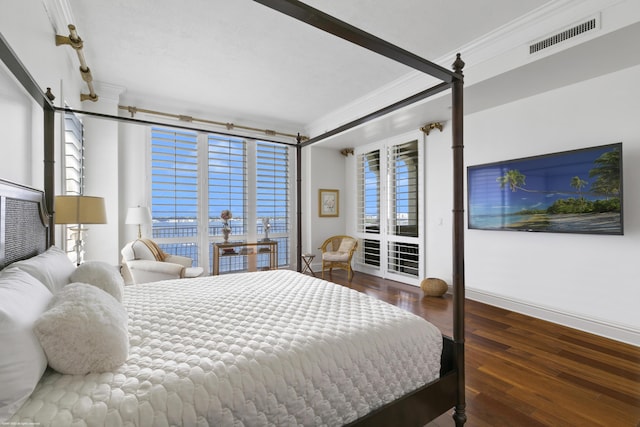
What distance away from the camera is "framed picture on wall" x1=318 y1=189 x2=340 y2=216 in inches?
235

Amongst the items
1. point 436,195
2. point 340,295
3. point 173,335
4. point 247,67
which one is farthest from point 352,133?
point 173,335

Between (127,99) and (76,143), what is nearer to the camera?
(76,143)

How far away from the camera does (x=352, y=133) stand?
16.2ft

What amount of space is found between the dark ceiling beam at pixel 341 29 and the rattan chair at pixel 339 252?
3.98 m

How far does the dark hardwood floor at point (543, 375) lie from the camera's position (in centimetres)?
173

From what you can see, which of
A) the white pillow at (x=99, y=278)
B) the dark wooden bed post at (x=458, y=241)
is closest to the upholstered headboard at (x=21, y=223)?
the white pillow at (x=99, y=278)

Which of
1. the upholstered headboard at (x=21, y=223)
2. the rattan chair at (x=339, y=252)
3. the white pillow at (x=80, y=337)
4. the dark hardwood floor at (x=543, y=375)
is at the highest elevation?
the upholstered headboard at (x=21, y=223)

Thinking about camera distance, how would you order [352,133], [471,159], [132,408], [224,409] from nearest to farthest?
[132,408], [224,409], [471,159], [352,133]

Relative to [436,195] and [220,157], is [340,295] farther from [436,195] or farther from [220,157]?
[220,157]

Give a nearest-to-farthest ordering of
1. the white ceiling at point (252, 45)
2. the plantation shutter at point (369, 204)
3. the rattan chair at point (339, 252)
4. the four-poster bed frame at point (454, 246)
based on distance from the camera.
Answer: the four-poster bed frame at point (454, 246)
the white ceiling at point (252, 45)
the rattan chair at point (339, 252)
the plantation shutter at point (369, 204)

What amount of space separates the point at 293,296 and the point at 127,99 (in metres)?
4.14

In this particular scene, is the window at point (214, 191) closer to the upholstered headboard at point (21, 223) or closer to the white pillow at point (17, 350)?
the upholstered headboard at point (21, 223)

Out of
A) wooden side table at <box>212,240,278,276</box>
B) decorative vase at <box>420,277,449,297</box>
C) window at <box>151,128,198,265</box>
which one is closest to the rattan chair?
wooden side table at <box>212,240,278,276</box>

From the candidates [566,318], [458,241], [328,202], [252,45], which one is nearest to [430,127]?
[328,202]
